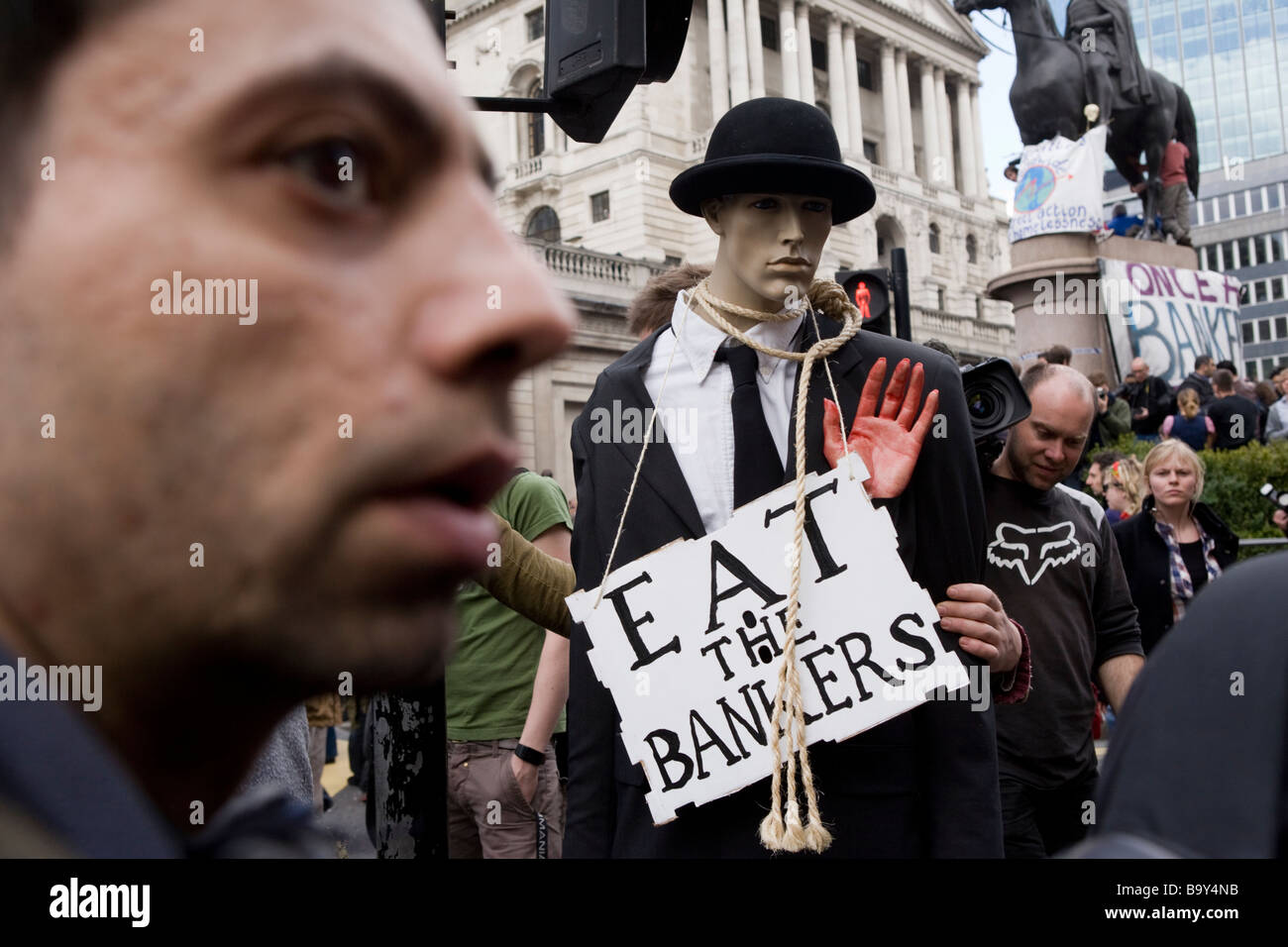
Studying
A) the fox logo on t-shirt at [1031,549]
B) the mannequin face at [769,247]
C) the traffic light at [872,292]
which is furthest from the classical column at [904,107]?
the mannequin face at [769,247]

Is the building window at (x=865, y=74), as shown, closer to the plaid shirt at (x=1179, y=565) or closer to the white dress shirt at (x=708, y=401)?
the plaid shirt at (x=1179, y=565)

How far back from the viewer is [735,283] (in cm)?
274

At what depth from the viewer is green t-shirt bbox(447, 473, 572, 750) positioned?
418 centimetres

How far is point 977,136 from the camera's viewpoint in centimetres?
5634

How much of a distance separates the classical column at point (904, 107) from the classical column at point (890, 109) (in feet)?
0.58

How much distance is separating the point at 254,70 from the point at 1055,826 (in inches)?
164

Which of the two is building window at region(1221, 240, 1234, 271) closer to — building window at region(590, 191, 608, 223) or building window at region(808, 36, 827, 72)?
building window at region(808, 36, 827, 72)

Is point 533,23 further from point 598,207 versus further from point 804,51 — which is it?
point 804,51

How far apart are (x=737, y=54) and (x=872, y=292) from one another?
40592 mm

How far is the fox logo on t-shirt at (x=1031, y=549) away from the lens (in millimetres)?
4137

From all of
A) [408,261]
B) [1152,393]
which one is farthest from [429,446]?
[1152,393]

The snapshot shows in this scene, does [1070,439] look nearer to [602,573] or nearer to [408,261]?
[602,573]

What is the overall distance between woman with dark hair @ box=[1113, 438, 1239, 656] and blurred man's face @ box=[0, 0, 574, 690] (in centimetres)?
557

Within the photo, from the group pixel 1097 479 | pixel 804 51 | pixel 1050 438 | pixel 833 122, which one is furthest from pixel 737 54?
pixel 1050 438
